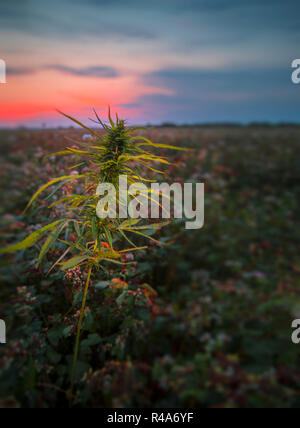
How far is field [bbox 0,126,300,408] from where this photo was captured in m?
1.34

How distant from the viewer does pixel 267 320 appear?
2365mm

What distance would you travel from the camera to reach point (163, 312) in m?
2.26

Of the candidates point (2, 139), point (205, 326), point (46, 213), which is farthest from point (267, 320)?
point (2, 139)

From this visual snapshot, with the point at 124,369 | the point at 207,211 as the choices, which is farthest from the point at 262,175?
the point at 124,369

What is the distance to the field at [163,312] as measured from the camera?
1.34 metres

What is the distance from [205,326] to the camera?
7.54 ft

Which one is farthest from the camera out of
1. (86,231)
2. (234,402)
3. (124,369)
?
(234,402)

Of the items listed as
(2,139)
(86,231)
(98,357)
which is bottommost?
(98,357)

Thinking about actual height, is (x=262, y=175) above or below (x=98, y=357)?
above

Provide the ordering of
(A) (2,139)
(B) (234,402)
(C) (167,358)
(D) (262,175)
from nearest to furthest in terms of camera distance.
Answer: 1. (B) (234,402)
2. (C) (167,358)
3. (A) (2,139)
4. (D) (262,175)

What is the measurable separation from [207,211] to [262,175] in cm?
170

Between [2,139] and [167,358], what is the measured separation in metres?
3.85
